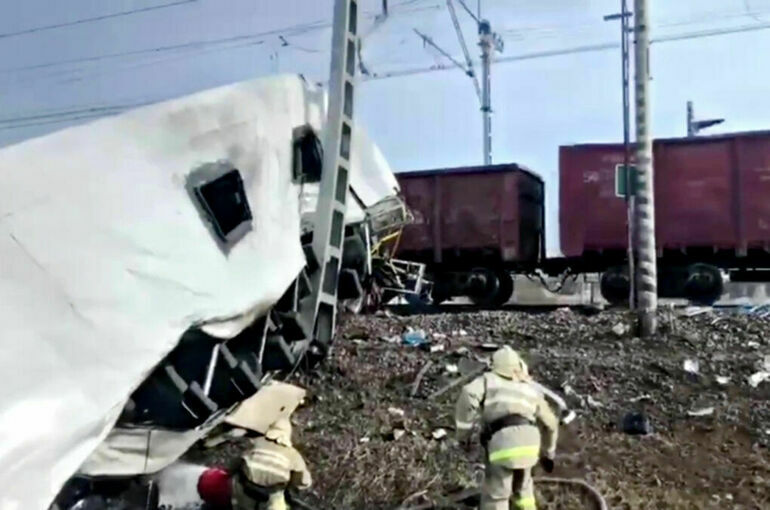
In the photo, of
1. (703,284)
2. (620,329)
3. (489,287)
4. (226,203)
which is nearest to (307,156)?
(226,203)

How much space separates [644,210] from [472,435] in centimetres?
407

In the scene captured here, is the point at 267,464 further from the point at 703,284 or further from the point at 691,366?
the point at 703,284

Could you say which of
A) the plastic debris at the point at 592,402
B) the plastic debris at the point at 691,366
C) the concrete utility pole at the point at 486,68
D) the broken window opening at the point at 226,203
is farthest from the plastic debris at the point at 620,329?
the concrete utility pole at the point at 486,68

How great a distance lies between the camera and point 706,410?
6242mm

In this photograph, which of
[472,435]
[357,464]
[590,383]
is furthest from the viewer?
[590,383]

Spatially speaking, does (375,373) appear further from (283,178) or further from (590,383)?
(283,178)

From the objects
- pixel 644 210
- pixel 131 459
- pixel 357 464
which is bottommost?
pixel 357 464

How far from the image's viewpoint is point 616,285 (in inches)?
560

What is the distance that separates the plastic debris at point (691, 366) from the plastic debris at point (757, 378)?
0.39 m

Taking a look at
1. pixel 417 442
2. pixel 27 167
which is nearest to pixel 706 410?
pixel 417 442

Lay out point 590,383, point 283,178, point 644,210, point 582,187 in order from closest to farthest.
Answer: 1. point 283,178
2. point 590,383
3. point 644,210
4. point 582,187

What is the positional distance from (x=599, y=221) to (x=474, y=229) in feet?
7.18

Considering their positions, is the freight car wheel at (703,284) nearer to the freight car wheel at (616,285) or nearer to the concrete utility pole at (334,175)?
the freight car wheel at (616,285)

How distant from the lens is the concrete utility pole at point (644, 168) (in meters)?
8.02
